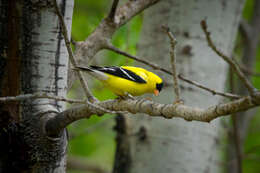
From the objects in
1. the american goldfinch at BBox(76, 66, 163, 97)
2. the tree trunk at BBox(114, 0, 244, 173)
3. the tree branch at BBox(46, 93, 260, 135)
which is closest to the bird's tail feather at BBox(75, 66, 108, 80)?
the american goldfinch at BBox(76, 66, 163, 97)

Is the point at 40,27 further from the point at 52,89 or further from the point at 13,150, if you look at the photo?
the point at 13,150

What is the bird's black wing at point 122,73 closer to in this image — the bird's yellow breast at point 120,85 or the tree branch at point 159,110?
the bird's yellow breast at point 120,85

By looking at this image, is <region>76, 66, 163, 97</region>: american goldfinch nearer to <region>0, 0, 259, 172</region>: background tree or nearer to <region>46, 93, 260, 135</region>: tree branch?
<region>0, 0, 259, 172</region>: background tree

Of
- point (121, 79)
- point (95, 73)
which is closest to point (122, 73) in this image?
point (121, 79)

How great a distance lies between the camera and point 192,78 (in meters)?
3.51

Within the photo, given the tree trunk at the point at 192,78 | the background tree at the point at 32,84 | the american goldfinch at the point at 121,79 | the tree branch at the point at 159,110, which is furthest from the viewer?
the tree trunk at the point at 192,78

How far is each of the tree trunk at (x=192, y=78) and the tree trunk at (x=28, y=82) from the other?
1561mm

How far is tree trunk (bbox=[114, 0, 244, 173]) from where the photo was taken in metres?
3.44

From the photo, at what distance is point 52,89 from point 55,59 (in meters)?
0.20

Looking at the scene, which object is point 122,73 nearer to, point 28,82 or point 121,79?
point 121,79

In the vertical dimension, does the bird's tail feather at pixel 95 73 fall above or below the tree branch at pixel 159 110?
above

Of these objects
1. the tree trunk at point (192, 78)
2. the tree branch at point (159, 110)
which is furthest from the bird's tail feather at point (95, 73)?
the tree trunk at point (192, 78)

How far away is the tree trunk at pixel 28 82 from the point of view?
204 centimetres

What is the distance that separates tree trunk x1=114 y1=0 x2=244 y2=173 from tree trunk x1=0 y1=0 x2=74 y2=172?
1.56m
